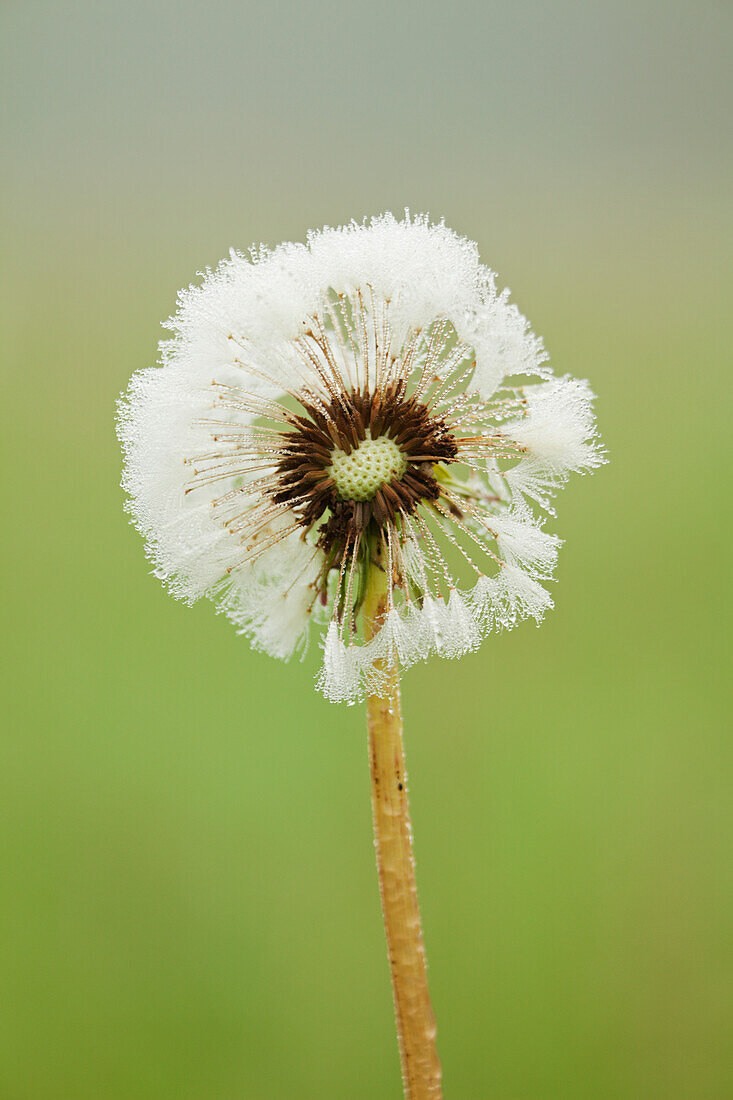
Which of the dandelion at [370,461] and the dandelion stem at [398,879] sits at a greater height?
the dandelion at [370,461]

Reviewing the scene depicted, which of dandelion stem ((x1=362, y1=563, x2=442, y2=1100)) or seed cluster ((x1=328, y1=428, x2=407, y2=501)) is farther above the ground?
seed cluster ((x1=328, y1=428, x2=407, y2=501))

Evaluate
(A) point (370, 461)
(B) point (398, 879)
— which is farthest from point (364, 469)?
(B) point (398, 879)

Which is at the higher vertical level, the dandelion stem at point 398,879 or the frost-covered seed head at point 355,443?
the frost-covered seed head at point 355,443

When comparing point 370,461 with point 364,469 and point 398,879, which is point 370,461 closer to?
point 364,469

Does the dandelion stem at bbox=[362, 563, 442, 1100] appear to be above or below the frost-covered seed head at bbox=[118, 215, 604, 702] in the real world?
below
